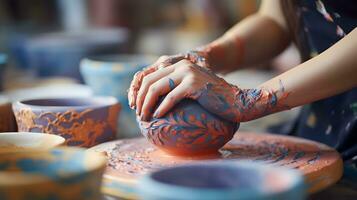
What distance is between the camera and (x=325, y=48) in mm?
1253

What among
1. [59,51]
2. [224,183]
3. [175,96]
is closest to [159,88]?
[175,96]

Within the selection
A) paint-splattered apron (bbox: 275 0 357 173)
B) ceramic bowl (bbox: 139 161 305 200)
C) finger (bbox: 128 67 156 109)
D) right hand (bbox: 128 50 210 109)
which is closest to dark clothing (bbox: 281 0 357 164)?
paint-splattered apron (bbox: 275 0 357 173)

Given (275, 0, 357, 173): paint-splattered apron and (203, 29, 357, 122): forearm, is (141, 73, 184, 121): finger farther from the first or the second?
(275, 0, 357, 173): paint-splattered apron

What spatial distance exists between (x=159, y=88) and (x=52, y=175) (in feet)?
1.14

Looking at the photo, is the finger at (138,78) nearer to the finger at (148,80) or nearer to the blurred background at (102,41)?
the finger at (148,80)

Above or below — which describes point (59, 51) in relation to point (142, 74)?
below

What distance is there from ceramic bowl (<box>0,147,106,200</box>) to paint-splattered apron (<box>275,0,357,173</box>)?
647 millimetres

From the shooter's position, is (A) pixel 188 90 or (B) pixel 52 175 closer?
(B) pixel 52 175

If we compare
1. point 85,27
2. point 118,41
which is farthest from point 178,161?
point 85,27

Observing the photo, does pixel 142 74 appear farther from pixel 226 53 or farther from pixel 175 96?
pixel 226 53

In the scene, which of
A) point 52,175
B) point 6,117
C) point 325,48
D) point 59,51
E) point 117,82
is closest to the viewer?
point 52,175

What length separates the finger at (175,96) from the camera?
911mm

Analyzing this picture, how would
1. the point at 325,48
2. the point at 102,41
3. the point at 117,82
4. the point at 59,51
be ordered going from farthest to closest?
1. the point at 102,41
2. the point at 59,51
3. the point at 117,82
4. the point at 325,48

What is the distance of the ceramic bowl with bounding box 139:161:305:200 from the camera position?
22.5 inches
